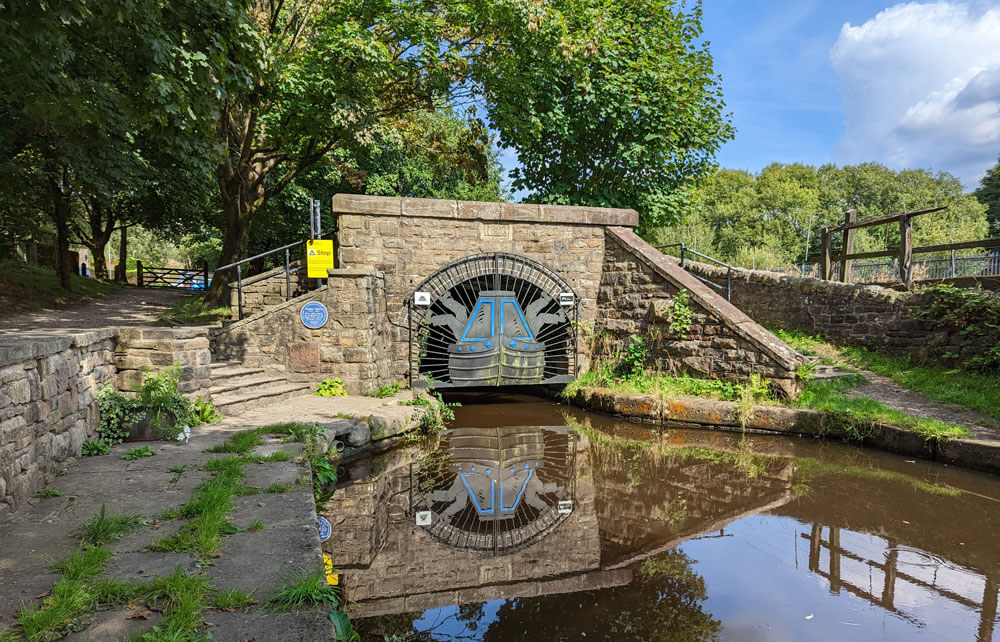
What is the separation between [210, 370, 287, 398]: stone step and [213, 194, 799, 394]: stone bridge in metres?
0.29

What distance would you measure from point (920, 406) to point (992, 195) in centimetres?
3510

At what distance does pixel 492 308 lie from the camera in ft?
28.9

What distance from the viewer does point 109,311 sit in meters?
13.7

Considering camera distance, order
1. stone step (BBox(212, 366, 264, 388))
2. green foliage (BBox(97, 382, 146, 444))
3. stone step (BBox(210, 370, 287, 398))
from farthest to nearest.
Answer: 1. stone step (BBox(212, 366, 264, 388))
2. stone step (BBox(210, 370, 287, 398))
3. green foliage (BBox(97, 382, 146, 444))

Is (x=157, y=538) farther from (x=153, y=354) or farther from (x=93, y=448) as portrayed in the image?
(x=153, y=354)

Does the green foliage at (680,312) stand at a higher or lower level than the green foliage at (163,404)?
higher

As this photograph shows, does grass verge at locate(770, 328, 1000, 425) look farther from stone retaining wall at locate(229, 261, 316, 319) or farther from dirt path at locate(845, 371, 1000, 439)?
stone retaining wall at locate(229, 261, 316, 319)

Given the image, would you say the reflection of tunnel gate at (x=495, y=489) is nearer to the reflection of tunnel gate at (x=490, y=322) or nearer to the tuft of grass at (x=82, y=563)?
the reflection of tunnel gate at (x=490, y=322)

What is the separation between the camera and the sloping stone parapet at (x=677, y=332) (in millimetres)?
7434

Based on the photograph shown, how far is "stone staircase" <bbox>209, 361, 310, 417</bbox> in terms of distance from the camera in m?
6.03

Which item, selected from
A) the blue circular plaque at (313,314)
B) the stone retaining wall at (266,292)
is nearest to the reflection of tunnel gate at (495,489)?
the blue circular plaque at (313,314)

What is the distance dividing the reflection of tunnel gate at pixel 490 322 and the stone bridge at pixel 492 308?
19 mm

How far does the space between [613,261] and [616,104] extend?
453cm

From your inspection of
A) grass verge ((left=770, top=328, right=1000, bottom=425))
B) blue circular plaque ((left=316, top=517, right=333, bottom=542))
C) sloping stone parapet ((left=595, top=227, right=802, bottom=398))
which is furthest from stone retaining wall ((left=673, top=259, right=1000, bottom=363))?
blue circular plaque ((left=316, top=517, right=333, bottom=542))
